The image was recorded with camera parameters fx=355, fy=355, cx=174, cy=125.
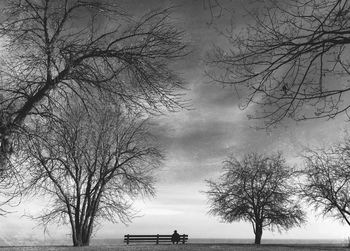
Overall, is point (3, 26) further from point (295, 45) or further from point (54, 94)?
point (295, 45)

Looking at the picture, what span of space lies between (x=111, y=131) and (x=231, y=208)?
15.2 m

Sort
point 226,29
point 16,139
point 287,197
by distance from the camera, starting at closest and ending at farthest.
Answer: point 226,29, point 16,139, point 287,197

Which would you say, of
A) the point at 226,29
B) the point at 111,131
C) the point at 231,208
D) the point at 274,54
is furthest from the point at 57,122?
the point at 231,208

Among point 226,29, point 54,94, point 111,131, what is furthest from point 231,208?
point 226,29

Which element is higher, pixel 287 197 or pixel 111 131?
pixel 111 131

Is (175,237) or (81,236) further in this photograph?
(175,237)

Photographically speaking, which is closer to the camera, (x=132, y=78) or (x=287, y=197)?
(x=132, y=78)

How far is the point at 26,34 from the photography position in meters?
7.20

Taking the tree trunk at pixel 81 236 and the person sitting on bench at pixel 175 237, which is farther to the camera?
the person sitting on bench at pixel 175 237

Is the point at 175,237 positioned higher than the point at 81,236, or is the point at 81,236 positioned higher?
the point at 81,236

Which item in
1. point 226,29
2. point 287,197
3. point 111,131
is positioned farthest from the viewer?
point 287,197

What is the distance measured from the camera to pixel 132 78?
7.11 metres

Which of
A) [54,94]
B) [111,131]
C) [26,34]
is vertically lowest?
[54,94]

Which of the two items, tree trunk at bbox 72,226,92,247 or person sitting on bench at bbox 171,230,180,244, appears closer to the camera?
tree trunk at bbox 72,226,92,247
